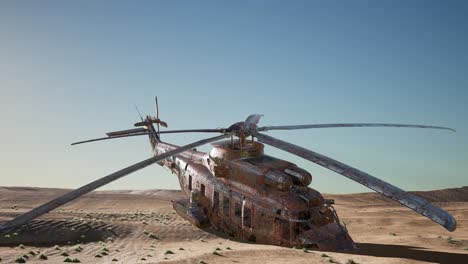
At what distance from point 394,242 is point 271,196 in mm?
5839

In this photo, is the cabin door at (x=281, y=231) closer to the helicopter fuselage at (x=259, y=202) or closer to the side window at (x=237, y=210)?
the helicopter fuselage at (x=259, y=202)

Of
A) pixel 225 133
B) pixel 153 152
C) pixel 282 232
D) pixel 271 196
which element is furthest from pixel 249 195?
pixel 153 152

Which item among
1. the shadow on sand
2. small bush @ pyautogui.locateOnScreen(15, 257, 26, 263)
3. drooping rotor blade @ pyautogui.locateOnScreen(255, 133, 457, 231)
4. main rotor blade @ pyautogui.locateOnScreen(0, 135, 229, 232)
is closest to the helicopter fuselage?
the shadow on sand

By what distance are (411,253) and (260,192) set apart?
531 cm

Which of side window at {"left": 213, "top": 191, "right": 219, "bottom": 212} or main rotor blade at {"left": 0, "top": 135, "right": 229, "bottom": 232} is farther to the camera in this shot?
side window at {"left": 213, "top": 191, "right": 219, "bottom": 212}

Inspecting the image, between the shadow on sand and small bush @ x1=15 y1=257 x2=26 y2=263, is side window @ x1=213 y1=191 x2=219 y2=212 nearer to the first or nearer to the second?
the shadow on sand

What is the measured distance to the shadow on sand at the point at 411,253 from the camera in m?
9.92

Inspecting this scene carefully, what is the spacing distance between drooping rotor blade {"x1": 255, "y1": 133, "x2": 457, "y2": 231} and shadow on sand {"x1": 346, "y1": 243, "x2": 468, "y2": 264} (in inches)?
126

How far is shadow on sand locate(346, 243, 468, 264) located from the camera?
9922 millimetres

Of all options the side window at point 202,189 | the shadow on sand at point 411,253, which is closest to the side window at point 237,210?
the side window at point 202,189

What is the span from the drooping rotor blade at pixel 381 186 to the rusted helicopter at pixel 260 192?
0.02 metres

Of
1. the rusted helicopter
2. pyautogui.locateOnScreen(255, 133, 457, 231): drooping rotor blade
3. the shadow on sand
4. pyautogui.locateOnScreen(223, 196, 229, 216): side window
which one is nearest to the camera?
pyautogui.locateOnScreen(255, 133, 457, 231): drooping rotor blade

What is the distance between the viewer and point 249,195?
514 inches

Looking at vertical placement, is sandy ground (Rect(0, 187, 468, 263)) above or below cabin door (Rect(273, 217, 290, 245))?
below
